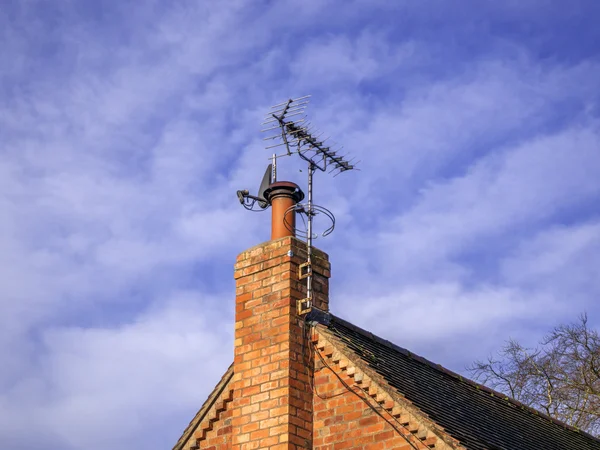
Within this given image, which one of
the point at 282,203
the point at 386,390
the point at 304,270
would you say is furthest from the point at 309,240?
the point at 386,390

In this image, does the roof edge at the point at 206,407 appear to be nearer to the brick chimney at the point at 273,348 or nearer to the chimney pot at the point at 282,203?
the brick chimney at the point at 273,348

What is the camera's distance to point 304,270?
1359 centimetres

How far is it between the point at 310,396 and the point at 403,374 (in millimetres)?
1686

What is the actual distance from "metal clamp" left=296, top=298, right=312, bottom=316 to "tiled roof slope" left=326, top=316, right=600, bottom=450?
1.45 ft

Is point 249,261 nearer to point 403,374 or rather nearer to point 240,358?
point 240,358

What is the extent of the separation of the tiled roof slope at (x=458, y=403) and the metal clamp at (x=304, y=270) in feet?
2.45

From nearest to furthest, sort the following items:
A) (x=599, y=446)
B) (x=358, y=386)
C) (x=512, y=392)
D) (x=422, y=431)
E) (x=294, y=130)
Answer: (x=422, y=431) → (x=358, y=386) → (x=294, y=130) → (x=599, y=446) → (x=512, y=392)

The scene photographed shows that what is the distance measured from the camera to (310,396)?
1291cm

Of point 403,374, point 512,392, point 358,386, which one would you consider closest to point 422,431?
point 358,386

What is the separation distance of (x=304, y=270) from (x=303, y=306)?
568 mm

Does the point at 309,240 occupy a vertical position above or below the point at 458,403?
above

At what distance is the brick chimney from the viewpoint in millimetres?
12602

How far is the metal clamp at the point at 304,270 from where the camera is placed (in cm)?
1347

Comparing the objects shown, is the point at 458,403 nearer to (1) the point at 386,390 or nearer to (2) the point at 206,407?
(1) the point at 386,390
